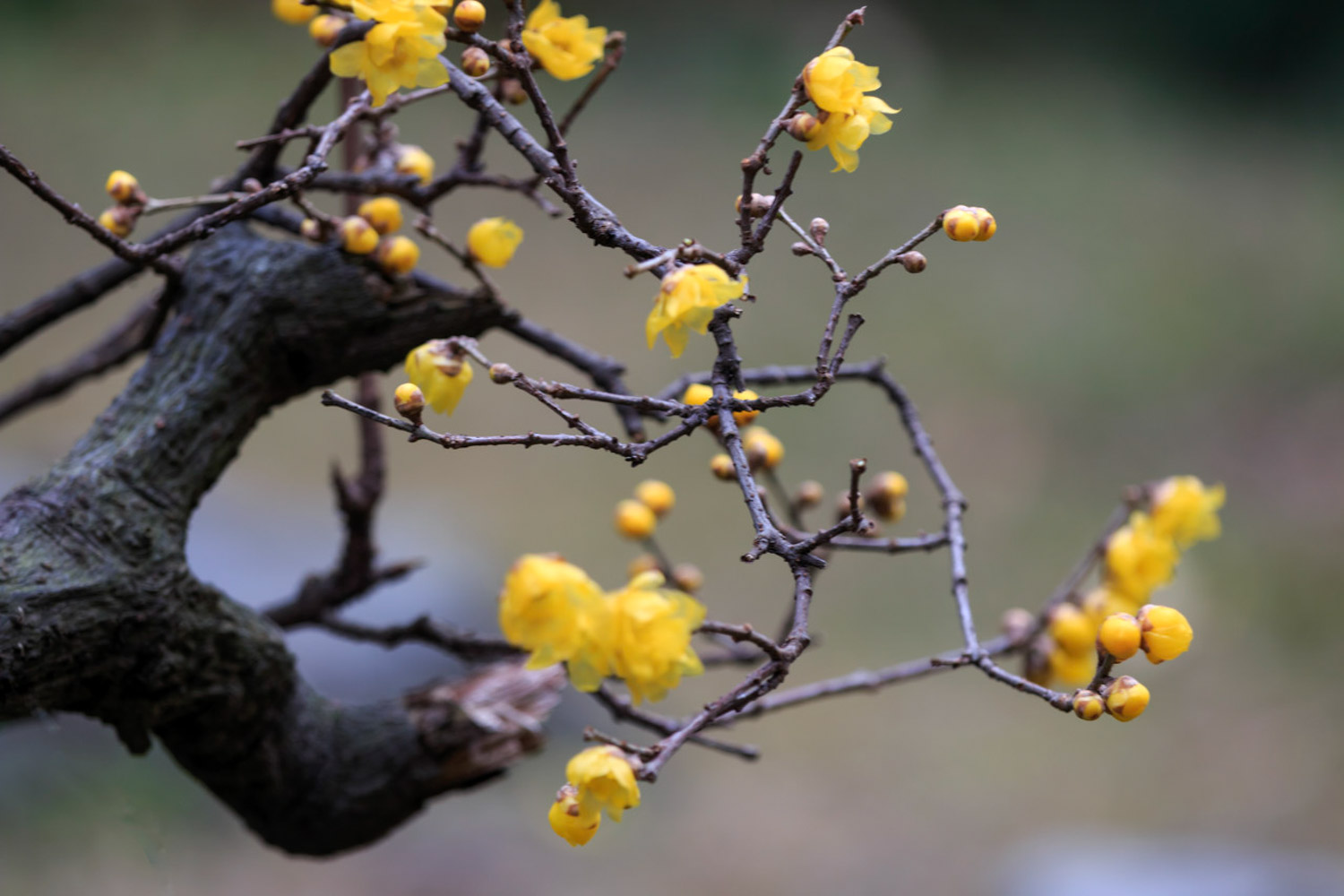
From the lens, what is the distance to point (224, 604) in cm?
49

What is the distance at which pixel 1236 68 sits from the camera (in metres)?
3.05

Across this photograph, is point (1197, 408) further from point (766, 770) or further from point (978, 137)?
point (766, 770)

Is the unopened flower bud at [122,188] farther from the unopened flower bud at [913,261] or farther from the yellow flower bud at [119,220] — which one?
the unopened flower bud at [913,261]

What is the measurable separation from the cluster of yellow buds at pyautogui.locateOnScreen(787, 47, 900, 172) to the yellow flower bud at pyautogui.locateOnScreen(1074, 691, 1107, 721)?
7.3 inches

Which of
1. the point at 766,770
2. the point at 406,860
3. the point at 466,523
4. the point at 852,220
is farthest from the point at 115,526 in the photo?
the point at 852,220

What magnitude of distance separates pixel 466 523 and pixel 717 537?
1.63ft

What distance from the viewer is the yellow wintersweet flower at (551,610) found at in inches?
11.8

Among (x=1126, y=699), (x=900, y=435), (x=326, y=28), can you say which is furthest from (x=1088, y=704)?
(x=900, y=435)

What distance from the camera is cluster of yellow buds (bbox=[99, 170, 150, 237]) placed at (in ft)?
1.57

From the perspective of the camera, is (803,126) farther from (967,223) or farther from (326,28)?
(326,28)

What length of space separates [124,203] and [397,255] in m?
0.12

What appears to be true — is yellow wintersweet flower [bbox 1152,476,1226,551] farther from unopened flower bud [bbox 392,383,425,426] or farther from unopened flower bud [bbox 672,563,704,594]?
unopened flower bud [bbox 392,383,425,426]

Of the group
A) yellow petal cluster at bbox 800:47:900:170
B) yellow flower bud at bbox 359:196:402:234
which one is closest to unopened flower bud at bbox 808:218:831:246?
yellow petal cluster at bbox 800:47:900:170

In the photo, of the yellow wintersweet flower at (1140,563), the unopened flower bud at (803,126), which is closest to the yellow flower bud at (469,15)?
the unopened flower bud at (803,126)
